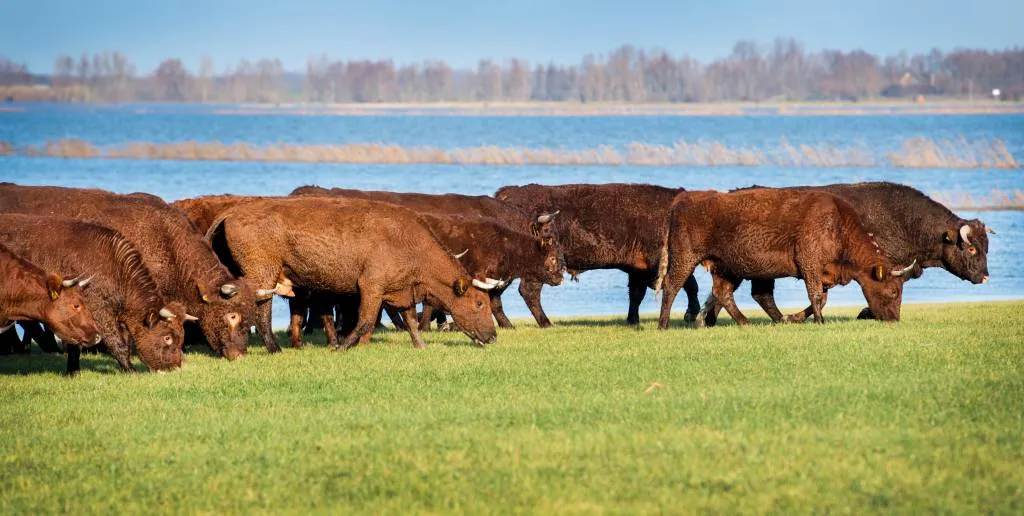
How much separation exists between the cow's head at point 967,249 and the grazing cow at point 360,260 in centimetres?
690

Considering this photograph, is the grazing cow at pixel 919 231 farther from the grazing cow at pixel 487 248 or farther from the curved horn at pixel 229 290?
the curved horn at pixel 229 290

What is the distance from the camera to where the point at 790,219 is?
17.8 meters

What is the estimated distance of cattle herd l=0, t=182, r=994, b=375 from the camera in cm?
1471

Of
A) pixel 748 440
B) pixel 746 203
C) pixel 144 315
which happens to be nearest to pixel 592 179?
pixel 746 203

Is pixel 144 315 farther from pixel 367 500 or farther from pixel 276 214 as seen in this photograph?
pixel 367 500

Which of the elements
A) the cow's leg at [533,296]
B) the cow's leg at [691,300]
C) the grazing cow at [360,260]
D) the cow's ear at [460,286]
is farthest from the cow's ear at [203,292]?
the cow's leg at [691,300]

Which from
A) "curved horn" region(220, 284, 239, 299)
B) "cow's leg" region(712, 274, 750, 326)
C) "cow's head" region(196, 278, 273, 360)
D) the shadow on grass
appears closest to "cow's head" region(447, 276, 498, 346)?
"cow's head" region(196, 278, 273, 360)

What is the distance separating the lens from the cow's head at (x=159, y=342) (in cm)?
1488

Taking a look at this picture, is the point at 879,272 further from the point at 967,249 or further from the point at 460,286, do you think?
the point at 460,286

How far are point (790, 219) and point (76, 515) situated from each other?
35.0 feet

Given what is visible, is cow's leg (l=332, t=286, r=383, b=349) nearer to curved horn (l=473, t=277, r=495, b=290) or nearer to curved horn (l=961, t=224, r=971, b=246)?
curved horn (l=473, t=277, r=495, b=290)

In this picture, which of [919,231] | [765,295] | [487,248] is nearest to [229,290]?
[487,248]

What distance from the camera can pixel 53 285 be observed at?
13609mm

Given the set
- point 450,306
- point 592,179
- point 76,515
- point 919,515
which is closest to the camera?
point 919,515
